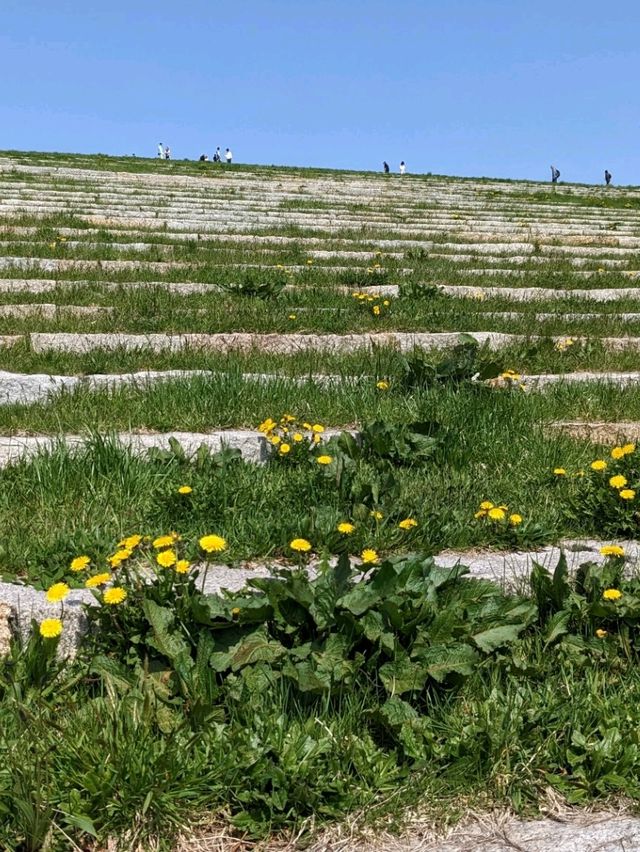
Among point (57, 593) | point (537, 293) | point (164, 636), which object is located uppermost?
point (537, 293)

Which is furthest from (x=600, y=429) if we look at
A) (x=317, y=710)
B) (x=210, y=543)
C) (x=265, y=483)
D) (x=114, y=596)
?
(x=114, y=596)

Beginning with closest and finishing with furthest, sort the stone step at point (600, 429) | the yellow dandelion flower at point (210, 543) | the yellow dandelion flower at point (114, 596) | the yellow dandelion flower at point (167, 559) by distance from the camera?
the yellow dandelion flower at point (114, 596) < the yellow dandelion flower at point (167, 559) < the yellow dandelion flower at point (210, 543) < the stone step at point (600, 429)

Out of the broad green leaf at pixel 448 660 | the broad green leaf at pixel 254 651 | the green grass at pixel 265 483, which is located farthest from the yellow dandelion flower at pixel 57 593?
the broad green leaf at pixel 448 660

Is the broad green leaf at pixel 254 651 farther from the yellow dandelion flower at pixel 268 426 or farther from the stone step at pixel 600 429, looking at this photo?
the stone step at pixel 600 429

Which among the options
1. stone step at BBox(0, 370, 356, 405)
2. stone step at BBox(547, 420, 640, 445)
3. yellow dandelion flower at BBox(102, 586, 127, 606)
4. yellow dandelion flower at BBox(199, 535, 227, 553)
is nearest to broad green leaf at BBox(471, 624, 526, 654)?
yellow dandelion flower at BBox(199, 535, 227, 553)

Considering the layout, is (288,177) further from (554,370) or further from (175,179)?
(554,370)

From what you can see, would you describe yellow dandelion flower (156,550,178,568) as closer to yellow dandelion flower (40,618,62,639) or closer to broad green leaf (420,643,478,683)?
yellow dandelion flower (40,618,62,639)

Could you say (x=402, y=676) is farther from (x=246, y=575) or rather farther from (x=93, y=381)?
(x=93, y=381)

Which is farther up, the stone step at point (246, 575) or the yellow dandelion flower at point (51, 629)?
the yellow dandelion flower at point (51, 629)

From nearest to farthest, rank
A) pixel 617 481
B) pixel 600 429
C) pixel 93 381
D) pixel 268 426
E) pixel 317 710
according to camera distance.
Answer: pixel 317 710 < pixel 617 481 < pixel 268 426 < pixel 600 429 < pixel 93 381

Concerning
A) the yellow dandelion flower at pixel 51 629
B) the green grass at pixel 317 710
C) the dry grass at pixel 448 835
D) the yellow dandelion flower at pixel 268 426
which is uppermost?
the yellow dandelion flower at pixel 268 426

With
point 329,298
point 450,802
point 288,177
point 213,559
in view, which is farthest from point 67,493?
point 288,177

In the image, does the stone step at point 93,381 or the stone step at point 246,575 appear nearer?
the stone step at point 246,575

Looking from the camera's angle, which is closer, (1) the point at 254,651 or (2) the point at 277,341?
(1) the point at 254,651
